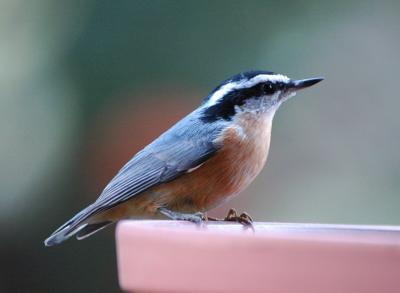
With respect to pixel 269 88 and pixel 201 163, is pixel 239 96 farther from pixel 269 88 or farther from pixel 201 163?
pixel 201 163

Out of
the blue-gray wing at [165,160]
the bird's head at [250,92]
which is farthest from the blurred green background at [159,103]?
the blue-gray wing at [165,160]

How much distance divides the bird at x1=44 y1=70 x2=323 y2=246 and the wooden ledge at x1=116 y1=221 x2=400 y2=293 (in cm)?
Result: 73

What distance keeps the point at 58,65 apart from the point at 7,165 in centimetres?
42

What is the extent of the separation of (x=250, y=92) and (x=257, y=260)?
141 centimetres

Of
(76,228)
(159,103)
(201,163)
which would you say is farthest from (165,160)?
(159,103)

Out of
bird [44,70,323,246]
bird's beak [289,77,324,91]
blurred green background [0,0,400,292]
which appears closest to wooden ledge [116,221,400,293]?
bird [44,70,323,246]

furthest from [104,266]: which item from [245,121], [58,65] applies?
[245,121]

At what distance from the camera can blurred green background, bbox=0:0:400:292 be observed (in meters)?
3.23

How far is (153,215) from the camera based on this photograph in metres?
2.14

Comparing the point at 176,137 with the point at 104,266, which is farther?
the point at 104,266

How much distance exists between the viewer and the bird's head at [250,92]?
95.9 inches

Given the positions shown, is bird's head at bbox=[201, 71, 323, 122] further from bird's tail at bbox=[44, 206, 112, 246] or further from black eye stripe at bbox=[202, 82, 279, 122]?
bird's tail at bbox=[44, 206, 112, 246]

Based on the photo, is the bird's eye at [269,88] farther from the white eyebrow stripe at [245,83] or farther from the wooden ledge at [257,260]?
the wooden ledge at [257,260]

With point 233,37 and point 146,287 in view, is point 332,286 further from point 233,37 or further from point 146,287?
point 233,37
